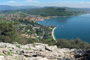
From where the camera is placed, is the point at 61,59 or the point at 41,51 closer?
the point at 61,59

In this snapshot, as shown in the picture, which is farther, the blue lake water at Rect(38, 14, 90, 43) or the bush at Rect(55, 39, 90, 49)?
the blue lake water at Rect(38, 14, 90, 43)

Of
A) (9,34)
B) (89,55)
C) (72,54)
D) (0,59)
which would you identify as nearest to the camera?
(0,59)

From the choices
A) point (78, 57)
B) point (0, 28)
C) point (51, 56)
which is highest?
point (0, 28)

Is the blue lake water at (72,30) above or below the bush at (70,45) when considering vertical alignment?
below

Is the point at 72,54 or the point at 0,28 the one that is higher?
the point at 0,28

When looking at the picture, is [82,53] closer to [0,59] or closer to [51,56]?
[51,56]

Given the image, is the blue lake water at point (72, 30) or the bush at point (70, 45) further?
the blue lake water at point (72, 30)

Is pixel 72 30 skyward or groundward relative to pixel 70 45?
groundward

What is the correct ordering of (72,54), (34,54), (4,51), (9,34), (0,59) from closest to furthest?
(0,59)
(4,51)
(34,54)
(72,54)
(9,34)

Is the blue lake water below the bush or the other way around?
below

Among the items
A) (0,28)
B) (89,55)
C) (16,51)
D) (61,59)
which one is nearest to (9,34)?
(0,28)

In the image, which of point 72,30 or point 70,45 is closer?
point 70,45
